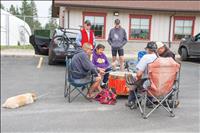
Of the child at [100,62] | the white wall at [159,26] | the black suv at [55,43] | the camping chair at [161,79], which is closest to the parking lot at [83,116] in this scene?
the camping chair at [161,79]

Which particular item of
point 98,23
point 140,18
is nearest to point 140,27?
point 140,18

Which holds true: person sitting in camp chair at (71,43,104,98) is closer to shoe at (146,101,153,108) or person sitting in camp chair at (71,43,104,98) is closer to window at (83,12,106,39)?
shoe at (146,101,153,108)

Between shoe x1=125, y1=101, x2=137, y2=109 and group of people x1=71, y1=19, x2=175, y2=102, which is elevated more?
group of people x1=71, y1=19, x2=175, y2=102

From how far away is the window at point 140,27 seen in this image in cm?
1984

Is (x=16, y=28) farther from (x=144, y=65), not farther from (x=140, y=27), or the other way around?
(x=144, y=65)

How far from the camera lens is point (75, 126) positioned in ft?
17.2

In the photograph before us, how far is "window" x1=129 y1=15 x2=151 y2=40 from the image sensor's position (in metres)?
19.8

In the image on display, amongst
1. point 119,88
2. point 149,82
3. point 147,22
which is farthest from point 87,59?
point 147,22

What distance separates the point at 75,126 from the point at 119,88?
2029 mm

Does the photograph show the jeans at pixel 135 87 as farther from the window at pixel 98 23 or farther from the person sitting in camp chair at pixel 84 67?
the window at pixel 98 23

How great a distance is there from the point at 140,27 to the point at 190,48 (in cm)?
509

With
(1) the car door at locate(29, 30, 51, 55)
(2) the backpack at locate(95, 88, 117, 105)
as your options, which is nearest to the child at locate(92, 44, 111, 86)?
(2) the backpack at locate(95, 88, 117, 105)

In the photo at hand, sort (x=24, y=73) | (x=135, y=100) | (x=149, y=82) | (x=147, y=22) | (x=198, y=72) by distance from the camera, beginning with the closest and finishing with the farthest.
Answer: (x=149, y=82), (x=135, y=100), (x=24, y=73), (x=198, y=72), (x=147, y=22)

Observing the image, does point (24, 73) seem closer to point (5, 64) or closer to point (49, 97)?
point (5, 64)
